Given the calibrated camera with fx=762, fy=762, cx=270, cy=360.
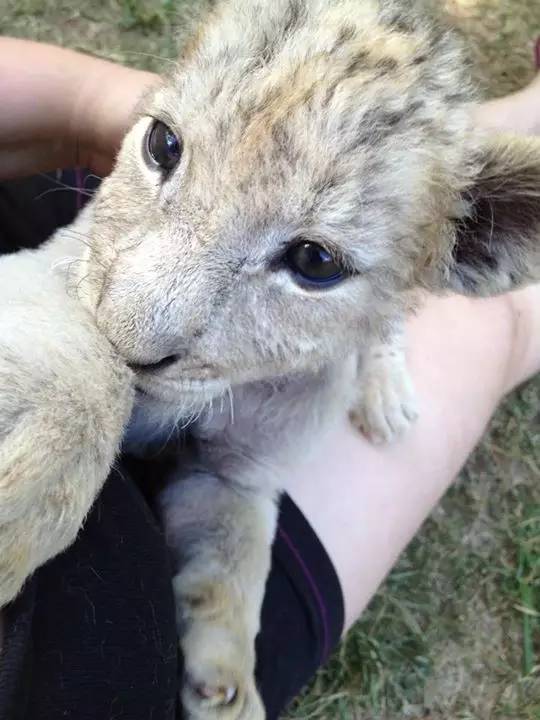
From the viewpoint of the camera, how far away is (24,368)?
1.04 meters

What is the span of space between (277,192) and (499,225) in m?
0.53

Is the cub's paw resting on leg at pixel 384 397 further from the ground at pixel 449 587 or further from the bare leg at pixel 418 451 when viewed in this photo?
the ground at pixel 449 587

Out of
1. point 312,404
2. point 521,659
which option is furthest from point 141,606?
point 521,659

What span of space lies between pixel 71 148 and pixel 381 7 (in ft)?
4.11

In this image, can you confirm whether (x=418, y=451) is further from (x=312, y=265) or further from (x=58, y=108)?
(x=58, y=108)

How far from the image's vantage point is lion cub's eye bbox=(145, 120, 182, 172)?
4.38ft

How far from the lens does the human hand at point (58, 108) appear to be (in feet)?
7.33

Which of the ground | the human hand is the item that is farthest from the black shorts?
the ground

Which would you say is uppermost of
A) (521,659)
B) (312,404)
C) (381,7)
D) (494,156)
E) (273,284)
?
(381,7)

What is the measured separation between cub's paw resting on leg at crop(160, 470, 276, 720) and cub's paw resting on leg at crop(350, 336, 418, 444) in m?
0.39

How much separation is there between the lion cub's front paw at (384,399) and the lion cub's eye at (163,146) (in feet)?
3.21

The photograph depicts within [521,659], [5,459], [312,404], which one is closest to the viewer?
[5,459]

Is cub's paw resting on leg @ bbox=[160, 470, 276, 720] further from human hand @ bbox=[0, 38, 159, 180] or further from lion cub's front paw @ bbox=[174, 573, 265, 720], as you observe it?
human hand @ bbox=[0, 38, 159, 180]

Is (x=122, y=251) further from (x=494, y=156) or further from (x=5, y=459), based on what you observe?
(x=494, y=156)
